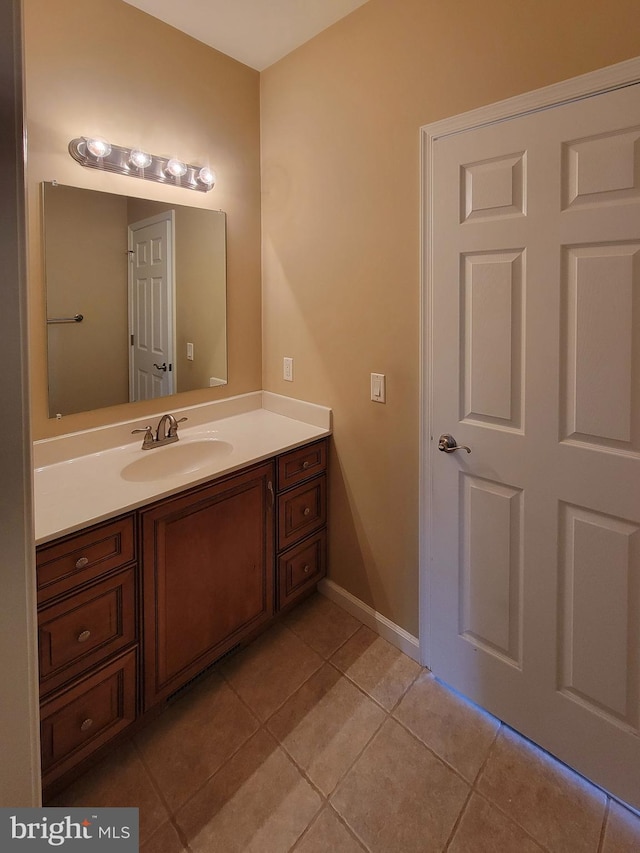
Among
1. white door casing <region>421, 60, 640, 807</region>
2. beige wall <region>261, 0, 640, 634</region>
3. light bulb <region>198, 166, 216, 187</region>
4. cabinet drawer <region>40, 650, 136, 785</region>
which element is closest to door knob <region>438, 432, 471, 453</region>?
white door casing <region>421, 60, 640, 807</region>

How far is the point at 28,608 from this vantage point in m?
0.65

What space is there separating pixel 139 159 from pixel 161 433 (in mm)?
1085

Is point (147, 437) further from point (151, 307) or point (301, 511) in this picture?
point (301, 511)

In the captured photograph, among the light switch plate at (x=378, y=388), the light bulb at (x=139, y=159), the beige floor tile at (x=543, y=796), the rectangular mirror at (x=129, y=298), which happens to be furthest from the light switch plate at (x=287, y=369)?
the beige floor tile at (x=543, y=796)

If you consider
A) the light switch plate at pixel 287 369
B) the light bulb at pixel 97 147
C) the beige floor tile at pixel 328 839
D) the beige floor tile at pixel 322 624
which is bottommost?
the beige floor tile at pixel 328 839

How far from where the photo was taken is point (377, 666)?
6.16 ft

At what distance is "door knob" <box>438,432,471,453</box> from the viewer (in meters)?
1.60

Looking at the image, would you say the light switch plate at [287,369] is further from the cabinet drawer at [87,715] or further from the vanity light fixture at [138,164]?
the cabinet drawer at [87,715]

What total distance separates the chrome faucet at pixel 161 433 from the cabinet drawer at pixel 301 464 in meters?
0.49

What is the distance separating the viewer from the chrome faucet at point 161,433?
191 cm

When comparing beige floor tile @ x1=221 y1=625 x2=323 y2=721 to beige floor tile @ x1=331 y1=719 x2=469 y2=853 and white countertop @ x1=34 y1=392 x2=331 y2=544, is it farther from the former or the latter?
white countertop @ x1=34 y1=392 x2=331 y2=544

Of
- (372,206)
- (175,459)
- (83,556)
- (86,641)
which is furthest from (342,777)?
(372,206)

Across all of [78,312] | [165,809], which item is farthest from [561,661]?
[78,312]

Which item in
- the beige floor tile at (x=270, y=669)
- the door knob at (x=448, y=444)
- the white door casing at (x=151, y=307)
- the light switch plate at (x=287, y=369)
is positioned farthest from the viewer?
the light switch plate at (x=287, y=369)
